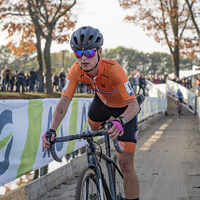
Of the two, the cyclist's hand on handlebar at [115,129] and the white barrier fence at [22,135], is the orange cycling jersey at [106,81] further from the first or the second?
the white barrier fence at [22,135]

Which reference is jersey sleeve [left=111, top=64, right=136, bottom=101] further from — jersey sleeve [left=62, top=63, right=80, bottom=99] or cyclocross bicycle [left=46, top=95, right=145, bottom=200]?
cyclocross bicycle [left=46, top=95, right=145, bottom=200]

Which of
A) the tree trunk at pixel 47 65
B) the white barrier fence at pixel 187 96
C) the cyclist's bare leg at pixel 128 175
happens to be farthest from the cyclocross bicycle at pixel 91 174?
the white barrier fence at pixel 187 96

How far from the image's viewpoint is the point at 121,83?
394 centimetres

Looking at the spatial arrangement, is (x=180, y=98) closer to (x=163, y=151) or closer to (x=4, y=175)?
(x=163, y=151)

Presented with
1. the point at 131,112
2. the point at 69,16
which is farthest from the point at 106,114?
the point at 69,16

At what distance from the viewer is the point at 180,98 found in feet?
91.6

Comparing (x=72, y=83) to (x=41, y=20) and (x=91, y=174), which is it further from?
(x=41, y=20)

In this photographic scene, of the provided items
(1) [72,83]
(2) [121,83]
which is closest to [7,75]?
(1) [72,83]

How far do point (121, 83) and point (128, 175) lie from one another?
39.6 inches

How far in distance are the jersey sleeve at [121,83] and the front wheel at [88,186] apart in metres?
0.85

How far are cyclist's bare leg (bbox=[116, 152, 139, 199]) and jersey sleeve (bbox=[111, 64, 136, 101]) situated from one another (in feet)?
2.20

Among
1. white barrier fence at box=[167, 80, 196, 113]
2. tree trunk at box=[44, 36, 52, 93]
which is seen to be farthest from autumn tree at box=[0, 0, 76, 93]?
white barrier fence at box=[167, 80, 196, 113]

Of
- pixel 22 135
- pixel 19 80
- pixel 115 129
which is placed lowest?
pixel 22 135

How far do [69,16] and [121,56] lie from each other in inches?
5156
